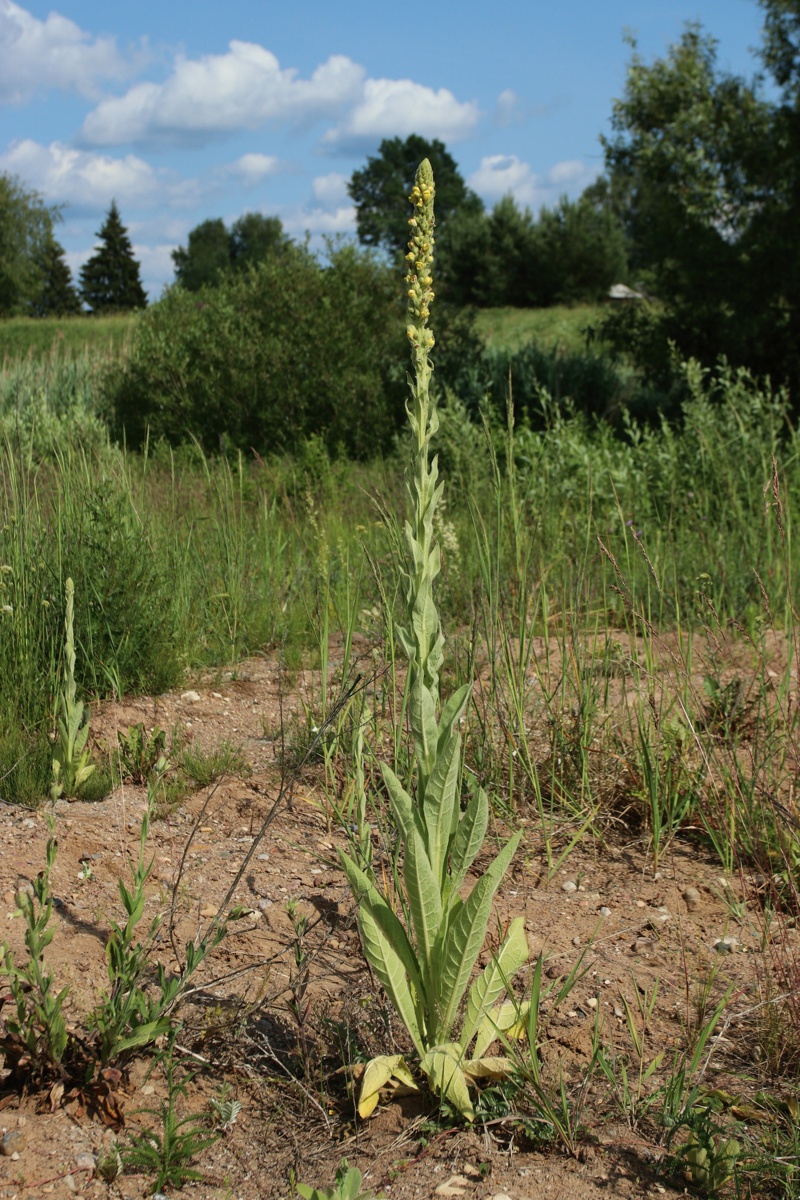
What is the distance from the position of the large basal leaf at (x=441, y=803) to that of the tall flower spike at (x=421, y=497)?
3 centimetres

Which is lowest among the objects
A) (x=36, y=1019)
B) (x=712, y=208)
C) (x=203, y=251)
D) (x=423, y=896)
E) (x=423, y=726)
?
(x=36, y=1019)

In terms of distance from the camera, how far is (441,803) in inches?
72.4

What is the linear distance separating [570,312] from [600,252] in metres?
8.28

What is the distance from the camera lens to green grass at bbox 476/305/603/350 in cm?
2452

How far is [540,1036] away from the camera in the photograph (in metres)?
2.09

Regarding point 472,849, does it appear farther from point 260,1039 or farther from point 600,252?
point 600,252

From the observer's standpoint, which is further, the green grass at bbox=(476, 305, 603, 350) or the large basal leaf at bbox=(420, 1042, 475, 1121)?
the green grass at bbox=(476, 305, 603, 350)

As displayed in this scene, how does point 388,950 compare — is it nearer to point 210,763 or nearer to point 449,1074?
point 449,1074

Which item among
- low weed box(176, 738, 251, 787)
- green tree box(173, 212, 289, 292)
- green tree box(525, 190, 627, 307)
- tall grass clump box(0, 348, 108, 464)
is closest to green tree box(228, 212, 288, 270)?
green tree box(173, 212, 289, 292)

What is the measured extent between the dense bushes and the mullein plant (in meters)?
8.63

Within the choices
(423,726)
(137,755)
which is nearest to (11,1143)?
(423,726)

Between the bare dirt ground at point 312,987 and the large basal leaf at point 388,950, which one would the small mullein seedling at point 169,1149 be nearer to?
the bare dirt ground at point 312,987

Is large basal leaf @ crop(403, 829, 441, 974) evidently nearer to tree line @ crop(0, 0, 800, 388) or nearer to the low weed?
the low weed

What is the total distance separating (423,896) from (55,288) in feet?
201
